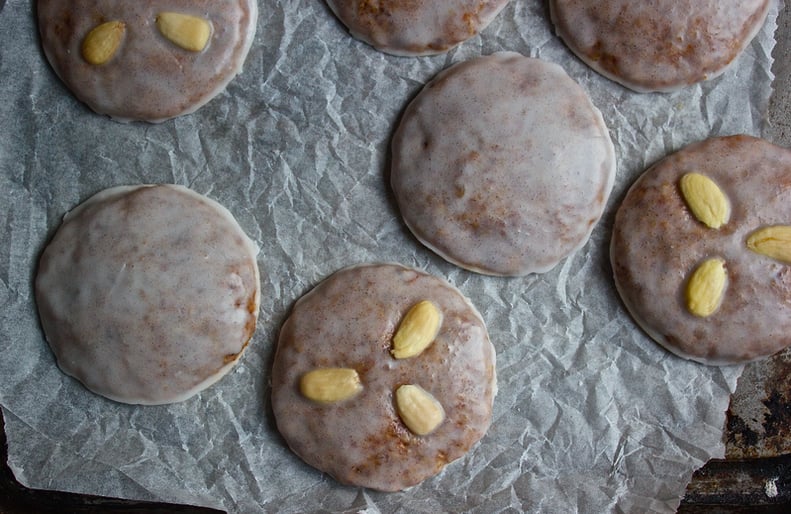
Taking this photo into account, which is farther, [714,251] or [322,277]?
[322,277]

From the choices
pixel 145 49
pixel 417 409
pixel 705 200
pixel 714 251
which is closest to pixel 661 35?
pixel 705 200

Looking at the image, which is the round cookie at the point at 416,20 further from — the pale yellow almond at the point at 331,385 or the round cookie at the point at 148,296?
the pale yellow almond at the point at 331,385

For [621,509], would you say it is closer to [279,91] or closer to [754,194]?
[754,194]

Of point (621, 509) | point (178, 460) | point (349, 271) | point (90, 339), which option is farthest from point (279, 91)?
point (621, 509)

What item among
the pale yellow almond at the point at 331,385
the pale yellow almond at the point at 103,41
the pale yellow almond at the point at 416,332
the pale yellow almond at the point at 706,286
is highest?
the pale yellow almond at the point at 103,41

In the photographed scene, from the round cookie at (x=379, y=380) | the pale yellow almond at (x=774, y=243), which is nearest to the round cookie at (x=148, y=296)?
the round cookie at (x=379, y=380)

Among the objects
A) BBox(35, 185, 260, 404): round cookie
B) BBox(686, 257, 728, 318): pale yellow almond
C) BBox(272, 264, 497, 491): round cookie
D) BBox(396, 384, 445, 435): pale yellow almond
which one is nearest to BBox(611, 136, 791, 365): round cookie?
BBox(686, 257, 728, 318): pale yellow almond

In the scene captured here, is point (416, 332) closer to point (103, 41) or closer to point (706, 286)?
point (706, 286)
